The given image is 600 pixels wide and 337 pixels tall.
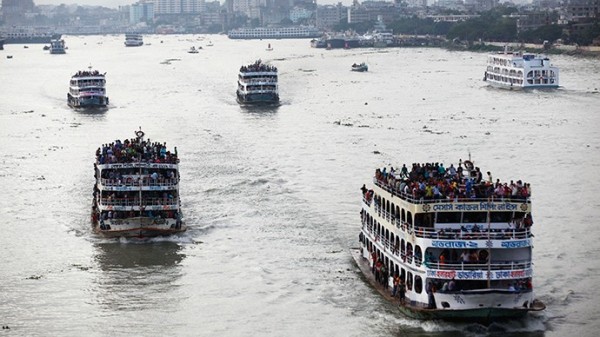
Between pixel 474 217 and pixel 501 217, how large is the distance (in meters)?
0.62

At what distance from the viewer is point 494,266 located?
83.5 feet

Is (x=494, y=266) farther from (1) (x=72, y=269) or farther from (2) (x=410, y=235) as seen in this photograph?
(1) (x=72, y=269)

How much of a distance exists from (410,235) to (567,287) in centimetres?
549

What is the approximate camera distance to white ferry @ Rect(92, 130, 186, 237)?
35781 mm

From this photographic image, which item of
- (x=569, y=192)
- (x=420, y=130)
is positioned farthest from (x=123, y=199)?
(x=420, y=130)

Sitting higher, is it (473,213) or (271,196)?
(473,213)

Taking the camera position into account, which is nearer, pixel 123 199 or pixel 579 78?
pixel 123 199

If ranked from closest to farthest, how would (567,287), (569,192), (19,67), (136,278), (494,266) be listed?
(494,266), (567,287), (136,278), (569,192), (19,67)

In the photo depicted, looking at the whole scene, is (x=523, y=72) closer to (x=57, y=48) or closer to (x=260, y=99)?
(x=260, y=99)

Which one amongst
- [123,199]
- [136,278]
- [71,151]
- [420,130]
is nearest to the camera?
[136,278]

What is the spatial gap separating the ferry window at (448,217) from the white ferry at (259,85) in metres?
53.7

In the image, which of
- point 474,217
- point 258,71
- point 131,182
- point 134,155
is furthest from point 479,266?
point 258,71

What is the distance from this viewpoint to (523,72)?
89.4 m

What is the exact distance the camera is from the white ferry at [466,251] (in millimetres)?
25484
